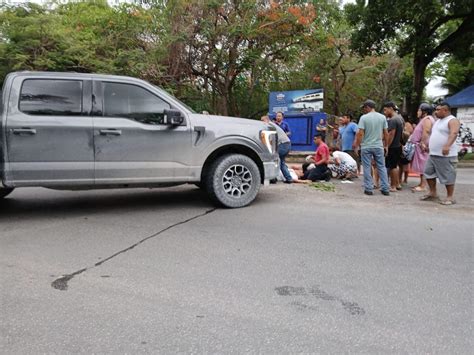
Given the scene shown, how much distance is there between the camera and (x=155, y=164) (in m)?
5.77

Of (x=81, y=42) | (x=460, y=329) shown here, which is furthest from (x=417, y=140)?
(x=81, y=42)

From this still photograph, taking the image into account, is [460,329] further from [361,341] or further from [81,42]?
[81,42]

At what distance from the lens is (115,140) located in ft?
18.1

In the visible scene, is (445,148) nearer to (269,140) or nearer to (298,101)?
(269,140)

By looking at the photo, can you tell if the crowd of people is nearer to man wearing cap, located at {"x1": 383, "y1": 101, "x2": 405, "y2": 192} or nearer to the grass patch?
man wearing cap, located at {"x1": 383, "y1": 101, "x2": 405, "y2": 192}

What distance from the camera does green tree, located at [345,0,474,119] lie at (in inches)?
575

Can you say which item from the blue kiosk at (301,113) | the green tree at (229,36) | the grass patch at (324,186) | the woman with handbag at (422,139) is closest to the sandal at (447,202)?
the woman with handbag at (422,139)

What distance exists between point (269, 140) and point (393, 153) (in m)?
3.11

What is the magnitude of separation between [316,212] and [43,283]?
386 centimetres

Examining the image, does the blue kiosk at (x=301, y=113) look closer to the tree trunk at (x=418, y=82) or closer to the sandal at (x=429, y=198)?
the tree trunk at (x=418, y=82)

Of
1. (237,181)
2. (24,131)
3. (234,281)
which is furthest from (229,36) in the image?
(234,281)

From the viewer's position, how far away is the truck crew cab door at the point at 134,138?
5.51 m

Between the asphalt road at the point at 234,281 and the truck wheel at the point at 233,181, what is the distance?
0.79ft

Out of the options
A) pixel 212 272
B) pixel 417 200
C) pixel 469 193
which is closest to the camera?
pixel 212 272
